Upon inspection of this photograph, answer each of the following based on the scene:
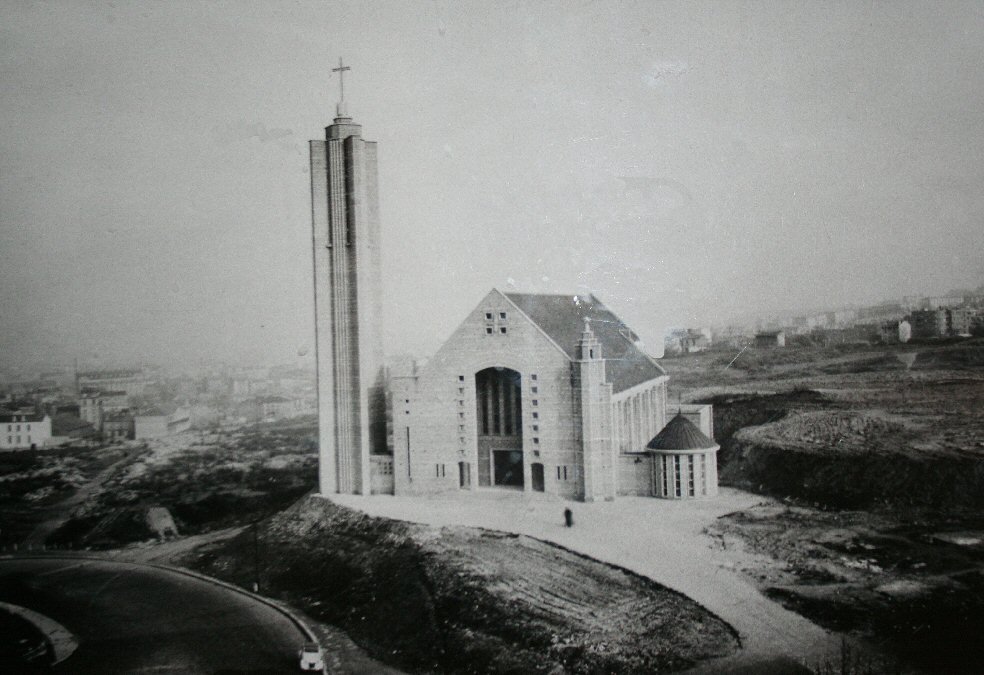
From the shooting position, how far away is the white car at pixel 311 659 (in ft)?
42.3

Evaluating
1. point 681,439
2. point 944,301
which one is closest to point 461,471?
point 681,439

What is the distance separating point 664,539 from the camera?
16.0m

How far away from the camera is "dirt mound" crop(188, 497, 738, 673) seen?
40.8 feet

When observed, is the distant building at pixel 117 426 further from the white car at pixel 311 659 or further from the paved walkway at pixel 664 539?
the white car at pixel 311 659

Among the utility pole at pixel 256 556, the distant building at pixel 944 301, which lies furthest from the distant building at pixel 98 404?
the distant building at pixel 944 301

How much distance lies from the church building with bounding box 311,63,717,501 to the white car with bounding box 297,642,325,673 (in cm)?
794

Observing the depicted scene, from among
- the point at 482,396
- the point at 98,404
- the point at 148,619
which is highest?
the point at 98,404

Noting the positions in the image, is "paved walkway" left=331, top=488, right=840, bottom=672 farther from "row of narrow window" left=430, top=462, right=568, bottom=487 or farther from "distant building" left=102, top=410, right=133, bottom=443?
"distant building" left=102, top=410, right=133, bottom=443

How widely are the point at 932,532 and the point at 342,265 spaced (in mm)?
15396

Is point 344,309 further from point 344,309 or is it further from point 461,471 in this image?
point 461,471

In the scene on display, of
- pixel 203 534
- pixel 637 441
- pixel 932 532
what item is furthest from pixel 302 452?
pixel 932 532

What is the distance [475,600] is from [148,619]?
6065mm

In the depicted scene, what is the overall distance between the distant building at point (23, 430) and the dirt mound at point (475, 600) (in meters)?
4.39

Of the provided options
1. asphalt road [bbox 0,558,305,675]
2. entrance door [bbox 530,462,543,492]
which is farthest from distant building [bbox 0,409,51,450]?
entrance door [bbox 530,462,543,492]
